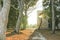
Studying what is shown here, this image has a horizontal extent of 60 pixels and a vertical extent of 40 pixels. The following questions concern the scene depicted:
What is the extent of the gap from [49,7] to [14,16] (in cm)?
433

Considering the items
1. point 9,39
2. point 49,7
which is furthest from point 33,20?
point 9,39

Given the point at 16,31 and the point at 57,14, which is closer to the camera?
the point at 16,31

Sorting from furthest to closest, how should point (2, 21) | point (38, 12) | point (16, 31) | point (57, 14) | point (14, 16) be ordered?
1. point (38, 12)
2. point (14, 16)
3. point (57, 14)
4. point (16, 31)
5. point (2, 21)

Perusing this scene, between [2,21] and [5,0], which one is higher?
[5,0]

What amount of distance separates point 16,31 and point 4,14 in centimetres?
680

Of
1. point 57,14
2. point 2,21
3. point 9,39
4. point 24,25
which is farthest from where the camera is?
point 24,25

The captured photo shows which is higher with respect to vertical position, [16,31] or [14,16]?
[14,16]

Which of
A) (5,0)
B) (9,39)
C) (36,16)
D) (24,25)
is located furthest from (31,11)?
(5,0)

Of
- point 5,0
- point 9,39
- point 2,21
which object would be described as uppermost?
point 5,0

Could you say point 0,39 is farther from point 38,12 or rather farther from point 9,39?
point 38,12

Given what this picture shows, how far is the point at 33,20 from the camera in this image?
25.3m

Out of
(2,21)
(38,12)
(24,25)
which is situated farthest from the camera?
(38,12)

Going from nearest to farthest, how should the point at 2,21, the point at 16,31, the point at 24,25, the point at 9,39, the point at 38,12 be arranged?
1. the point at 2,21
2. the point at 9,39
3. the point at 16,31
4. the point at 24,25
5. the point at 38,12

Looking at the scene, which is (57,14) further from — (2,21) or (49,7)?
(2,21)
